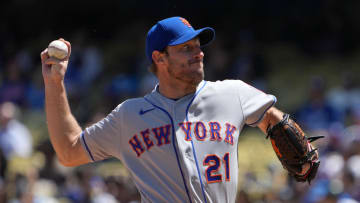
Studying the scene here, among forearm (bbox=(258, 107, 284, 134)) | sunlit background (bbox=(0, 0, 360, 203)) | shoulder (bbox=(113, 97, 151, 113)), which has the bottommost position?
sunlit background (bbox=(0, 0, 360, 203))

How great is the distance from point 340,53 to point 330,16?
2.25ft

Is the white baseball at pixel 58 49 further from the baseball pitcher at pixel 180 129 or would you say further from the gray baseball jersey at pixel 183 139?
the gray baseball jersey at pixel 183 139

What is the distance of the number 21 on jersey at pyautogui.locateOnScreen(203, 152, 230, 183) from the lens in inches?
117

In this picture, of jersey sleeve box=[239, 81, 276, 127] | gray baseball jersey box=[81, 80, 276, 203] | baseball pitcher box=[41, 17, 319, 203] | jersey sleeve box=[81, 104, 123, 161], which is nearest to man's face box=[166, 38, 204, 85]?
baseball pitcher box=[41, 17, 319, 203]

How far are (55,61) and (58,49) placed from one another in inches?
2.8

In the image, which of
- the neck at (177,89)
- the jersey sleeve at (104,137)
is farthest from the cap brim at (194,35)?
the jersey sleeve at (104,137)

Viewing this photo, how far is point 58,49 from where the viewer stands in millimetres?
3150

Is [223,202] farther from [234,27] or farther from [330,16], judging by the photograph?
[234,27]

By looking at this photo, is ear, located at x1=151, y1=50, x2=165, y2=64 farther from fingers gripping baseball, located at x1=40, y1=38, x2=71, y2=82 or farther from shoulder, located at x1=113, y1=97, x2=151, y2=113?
fingers gripping baseball, located at x1=40, y1=38, x2=71, y2=82

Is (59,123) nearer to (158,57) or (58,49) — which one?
(58,49)

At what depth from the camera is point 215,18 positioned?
1012cm

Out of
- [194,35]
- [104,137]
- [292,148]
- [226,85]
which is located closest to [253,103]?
[226,85]

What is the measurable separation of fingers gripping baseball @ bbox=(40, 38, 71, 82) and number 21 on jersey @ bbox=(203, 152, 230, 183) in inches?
34.5

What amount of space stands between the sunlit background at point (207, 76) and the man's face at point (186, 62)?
2336 mm
